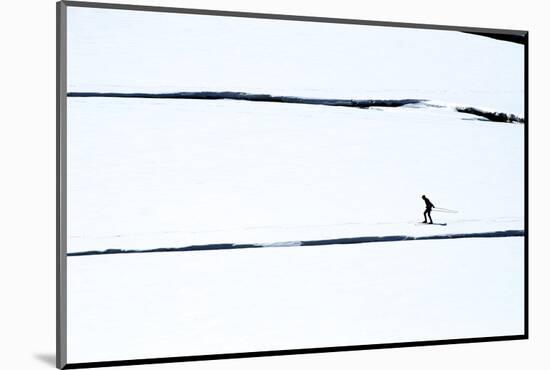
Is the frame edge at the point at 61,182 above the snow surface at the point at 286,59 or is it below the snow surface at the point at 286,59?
below

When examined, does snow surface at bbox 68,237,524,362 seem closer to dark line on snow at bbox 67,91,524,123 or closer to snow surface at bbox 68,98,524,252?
snow surface at bbox 68,98,524,252

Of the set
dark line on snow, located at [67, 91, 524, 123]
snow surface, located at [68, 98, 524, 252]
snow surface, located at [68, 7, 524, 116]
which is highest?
snow surface, located at [68, 7, 524, 116]

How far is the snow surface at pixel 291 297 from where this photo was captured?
4789mm

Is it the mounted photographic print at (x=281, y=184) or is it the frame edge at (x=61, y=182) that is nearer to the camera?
the frame edge at (x=61, y=182)

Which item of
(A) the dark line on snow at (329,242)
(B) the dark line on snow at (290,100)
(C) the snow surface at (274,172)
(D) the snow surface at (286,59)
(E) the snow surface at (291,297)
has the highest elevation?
(D) the snow surface at (286,59)

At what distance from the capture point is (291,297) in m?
5.11

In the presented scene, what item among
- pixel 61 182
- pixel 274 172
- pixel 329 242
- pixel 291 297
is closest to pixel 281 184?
pixel 274 172

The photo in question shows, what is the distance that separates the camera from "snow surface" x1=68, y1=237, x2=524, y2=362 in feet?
15.7

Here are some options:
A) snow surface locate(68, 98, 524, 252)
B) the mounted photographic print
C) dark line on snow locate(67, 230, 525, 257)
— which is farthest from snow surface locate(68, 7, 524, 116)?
dark line on snow locate(67, 230, 525, 257)

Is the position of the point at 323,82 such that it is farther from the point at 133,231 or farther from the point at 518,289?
the point at 518,289

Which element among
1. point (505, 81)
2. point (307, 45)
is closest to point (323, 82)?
point (307, 45)

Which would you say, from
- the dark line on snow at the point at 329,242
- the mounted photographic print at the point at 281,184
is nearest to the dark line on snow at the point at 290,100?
the mounted photographic print at the point at 281,184

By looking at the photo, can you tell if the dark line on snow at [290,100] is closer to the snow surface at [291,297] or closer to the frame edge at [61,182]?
the frame edge at [61,182]

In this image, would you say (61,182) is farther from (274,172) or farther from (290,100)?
(290,100)
